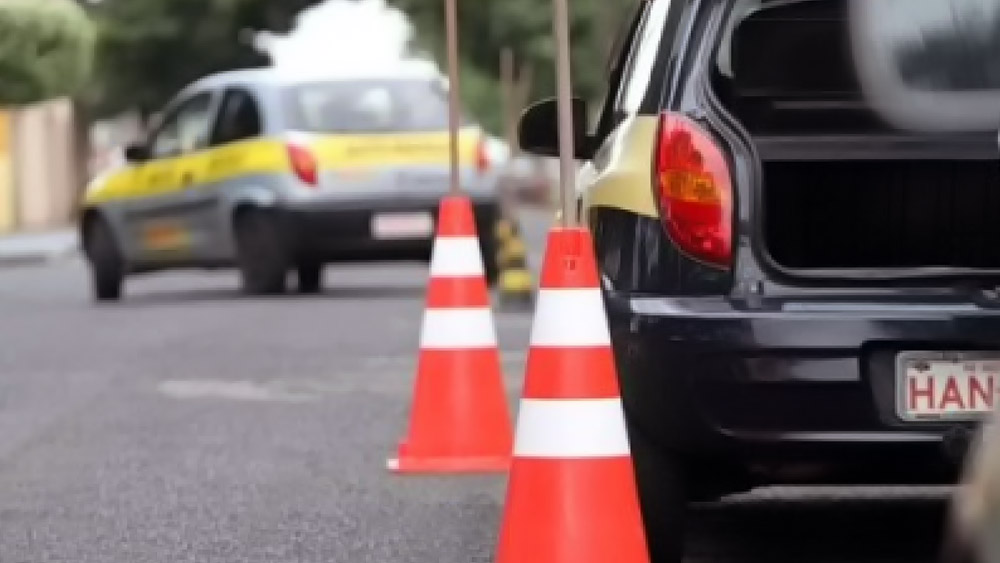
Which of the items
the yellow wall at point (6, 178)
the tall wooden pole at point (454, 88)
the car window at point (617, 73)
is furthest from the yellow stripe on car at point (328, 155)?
the yellow wall at point (6, 178)

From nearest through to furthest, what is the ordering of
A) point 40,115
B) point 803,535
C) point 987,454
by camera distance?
point 987,454
point 803,535
point 40,115

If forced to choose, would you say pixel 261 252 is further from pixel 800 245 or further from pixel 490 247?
pixel 800 245

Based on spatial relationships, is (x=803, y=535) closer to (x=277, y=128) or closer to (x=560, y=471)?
(x=560, y=471)

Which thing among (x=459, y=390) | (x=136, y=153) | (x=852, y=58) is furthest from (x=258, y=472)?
(x=136, y=153)

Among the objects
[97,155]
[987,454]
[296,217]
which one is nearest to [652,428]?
[987,454]

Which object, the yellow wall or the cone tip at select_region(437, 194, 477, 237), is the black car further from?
the yellow wall

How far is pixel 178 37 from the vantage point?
163 ft

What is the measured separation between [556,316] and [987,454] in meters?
2.93

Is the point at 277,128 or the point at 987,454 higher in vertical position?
the point at 987,454

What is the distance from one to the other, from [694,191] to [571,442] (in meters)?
0.58

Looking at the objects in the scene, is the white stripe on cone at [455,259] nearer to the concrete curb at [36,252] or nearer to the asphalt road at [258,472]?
the asphalt road at [258,472]

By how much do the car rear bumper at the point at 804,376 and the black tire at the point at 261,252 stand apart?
1266 cm

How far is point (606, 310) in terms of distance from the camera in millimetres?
5559

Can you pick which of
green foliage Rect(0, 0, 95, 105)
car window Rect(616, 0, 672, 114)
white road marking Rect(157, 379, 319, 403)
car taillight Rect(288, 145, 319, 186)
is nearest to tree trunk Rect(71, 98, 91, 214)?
green foliage Rect(0, 0, 95, 105)
